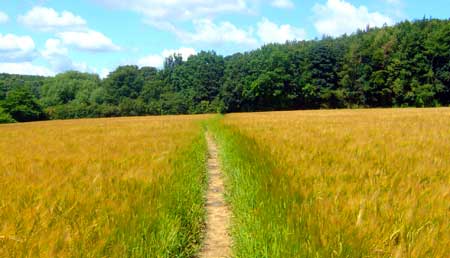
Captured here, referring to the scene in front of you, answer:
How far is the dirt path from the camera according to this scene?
4.54 meters

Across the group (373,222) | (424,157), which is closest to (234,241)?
(373,222)

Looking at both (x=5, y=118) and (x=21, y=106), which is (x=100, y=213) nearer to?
(x=5, y=118)

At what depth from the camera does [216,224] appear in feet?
18.0

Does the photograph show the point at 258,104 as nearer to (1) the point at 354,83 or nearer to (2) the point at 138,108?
(1) the point at 354,83

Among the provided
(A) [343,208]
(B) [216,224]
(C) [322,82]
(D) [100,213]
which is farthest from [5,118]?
(A) [343,208]

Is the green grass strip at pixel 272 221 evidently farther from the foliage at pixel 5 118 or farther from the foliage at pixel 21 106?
the foliage at pixel 21 106

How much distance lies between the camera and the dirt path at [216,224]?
14.9 feet

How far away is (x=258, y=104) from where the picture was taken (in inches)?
3388

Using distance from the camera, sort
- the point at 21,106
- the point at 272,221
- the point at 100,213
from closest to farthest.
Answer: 1. the point at 100,213
2. the point at 272,221
3. the point at 21,106

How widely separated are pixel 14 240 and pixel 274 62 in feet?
291

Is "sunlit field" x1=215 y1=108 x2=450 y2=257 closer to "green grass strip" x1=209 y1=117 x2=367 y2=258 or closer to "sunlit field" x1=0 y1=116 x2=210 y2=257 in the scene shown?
"green grass strip" x1=209 y1=117 x2=367 y2=258

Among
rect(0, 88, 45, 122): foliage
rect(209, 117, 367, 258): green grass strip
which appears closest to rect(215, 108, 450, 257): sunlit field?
rect(209, 117, 367, 258): green grass strip

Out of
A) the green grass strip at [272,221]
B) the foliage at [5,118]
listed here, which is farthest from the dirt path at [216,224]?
the foliage at [5,118]

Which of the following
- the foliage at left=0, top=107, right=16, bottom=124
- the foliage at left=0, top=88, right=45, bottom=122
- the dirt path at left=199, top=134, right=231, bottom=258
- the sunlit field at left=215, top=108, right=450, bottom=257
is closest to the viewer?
the sunlit field at left=215, top=108, right=450, bottom=257
